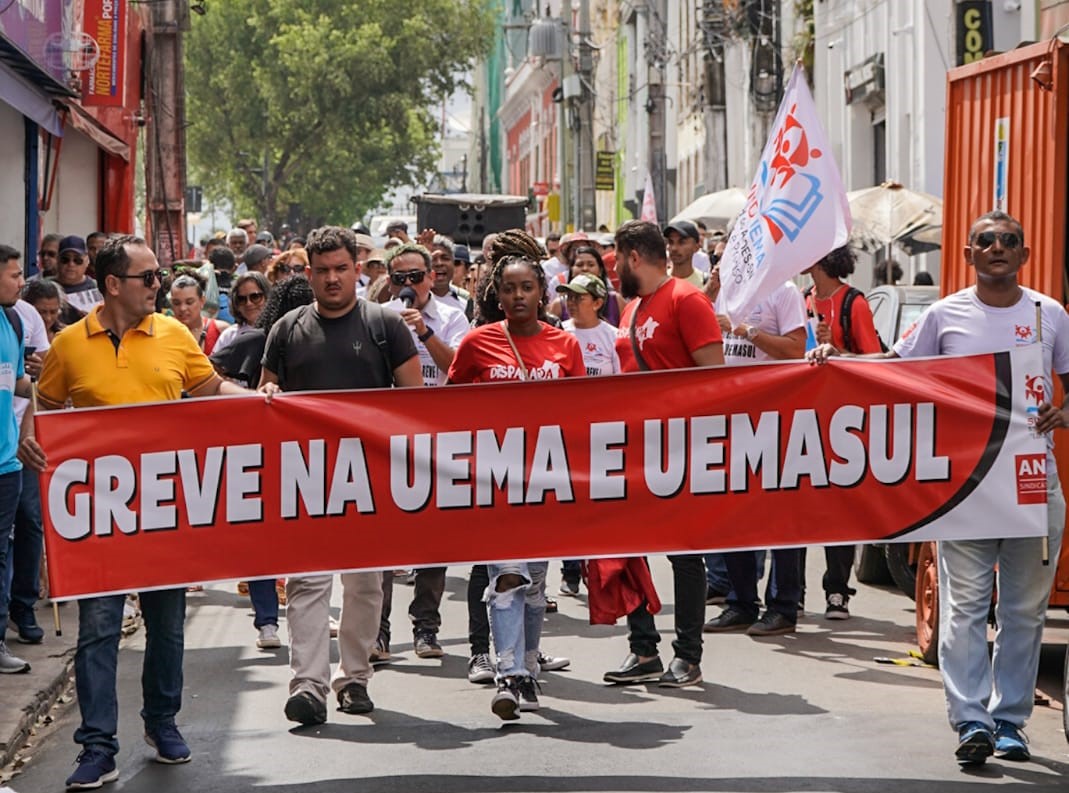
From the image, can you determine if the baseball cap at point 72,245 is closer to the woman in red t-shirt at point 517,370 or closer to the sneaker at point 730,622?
the sneaker at point 730,622

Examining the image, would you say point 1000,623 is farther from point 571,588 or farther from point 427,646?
point 571,588

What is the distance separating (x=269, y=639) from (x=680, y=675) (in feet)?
7.93

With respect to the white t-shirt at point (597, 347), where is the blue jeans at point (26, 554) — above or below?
below

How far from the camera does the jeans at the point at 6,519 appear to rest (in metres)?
9.89

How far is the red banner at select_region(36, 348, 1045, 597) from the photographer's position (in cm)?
787

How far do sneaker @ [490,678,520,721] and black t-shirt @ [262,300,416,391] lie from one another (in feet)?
4.41

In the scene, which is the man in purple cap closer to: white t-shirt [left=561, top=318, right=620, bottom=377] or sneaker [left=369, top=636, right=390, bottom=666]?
white t-shirt [left=561, top=318, right=620, bottom=377]

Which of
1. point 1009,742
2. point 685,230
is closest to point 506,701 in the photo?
point 1009,742

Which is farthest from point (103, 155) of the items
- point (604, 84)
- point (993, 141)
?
point (604, 84)

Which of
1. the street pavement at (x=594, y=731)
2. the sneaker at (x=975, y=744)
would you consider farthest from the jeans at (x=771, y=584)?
the sneaker at (x=975, y=744)

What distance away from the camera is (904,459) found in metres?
7.96

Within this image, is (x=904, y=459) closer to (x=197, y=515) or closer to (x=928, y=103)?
(x=197, y=515)

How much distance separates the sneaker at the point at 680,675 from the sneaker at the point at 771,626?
1.54 m

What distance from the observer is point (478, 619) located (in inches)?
382
